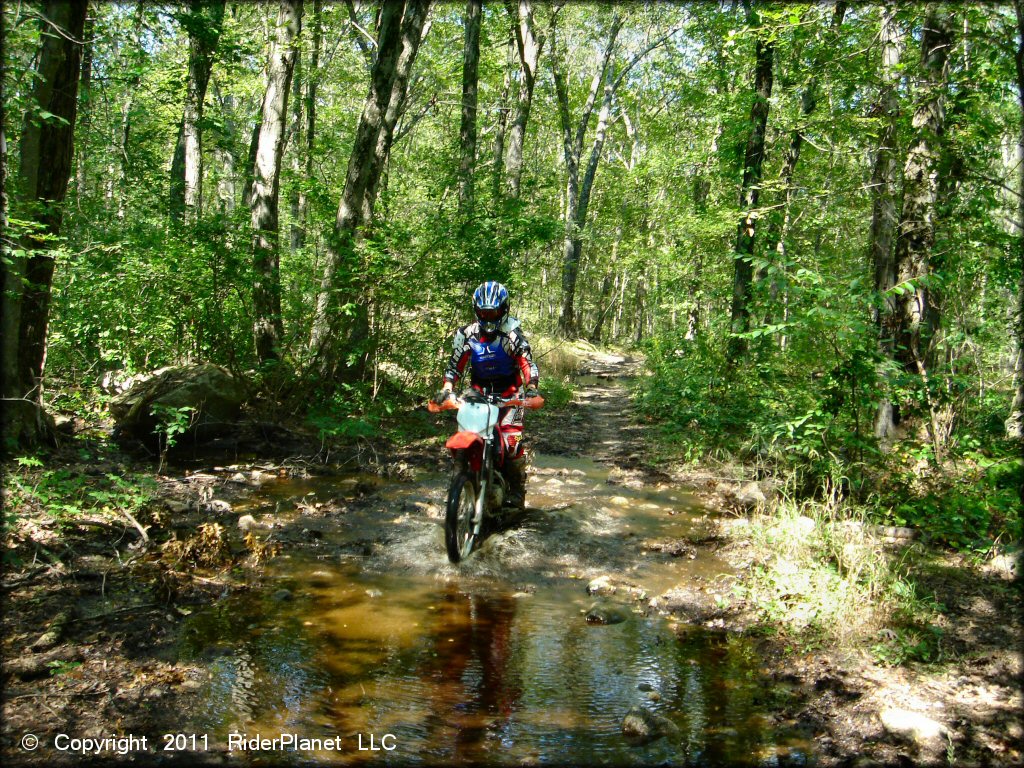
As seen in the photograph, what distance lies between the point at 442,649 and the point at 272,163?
9472 millimetres

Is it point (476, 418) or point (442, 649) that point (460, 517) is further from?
point (442, 649)

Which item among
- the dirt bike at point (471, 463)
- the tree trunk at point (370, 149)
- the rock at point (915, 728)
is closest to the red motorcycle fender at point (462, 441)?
the dirt bike at point (471, 463)

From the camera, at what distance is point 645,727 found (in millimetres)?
3662

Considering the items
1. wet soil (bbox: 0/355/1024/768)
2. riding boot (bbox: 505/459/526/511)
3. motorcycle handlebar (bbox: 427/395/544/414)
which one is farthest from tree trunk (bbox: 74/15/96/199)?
riding boot (bbox: 505/459/526/511)

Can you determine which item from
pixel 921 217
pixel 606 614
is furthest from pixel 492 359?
pixel 921 217

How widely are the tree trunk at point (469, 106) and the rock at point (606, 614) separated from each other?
844 cm

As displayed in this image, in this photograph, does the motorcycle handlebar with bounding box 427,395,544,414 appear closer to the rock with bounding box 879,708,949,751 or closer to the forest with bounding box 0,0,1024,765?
the forest with bounding box 0,0,1024,765

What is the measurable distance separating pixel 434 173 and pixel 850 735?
11.8 m

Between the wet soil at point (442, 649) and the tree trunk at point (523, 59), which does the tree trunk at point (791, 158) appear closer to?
the wet soil at point (442, 649)

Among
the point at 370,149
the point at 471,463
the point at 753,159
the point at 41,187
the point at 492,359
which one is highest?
the point at 753,159

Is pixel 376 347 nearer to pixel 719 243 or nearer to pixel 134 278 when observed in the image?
pixel 134 278

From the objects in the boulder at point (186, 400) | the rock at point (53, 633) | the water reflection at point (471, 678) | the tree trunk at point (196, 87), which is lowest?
the water reflection at point (471, 678)

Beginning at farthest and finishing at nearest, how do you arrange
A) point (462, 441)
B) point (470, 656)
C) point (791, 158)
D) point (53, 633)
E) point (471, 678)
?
1. point (791, 158)
2. point (462, 441)
3. point (470, 656)
4. point (471, 678)
5. point (53, 633)

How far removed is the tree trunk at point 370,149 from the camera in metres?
10.0
